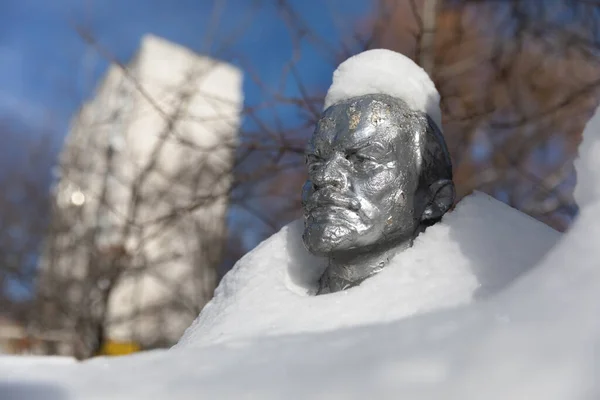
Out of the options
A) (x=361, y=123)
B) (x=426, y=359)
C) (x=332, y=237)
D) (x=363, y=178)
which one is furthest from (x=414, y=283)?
(x=426, y=359)

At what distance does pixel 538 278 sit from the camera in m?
1.20

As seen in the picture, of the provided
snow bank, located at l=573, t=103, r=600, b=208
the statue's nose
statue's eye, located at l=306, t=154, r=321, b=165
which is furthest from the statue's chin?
snow bank, located at l=573, t=103, r=600, b=208

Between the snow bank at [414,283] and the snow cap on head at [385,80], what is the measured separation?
494 mm

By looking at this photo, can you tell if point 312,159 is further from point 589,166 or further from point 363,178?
point 589,166

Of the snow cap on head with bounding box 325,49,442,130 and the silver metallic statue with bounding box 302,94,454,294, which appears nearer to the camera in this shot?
the silver metallic statue with bounding box 302,94,454,294

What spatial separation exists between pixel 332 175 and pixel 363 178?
0.11 meters

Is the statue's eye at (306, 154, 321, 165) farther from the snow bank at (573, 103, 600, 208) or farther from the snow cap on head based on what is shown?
the snow bank at (573, 103, 600, 208)

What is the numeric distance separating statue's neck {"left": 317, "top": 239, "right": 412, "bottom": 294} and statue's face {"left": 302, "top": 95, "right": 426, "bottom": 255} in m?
0.04

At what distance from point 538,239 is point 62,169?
203 inches

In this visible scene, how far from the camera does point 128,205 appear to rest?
6496 millimetres

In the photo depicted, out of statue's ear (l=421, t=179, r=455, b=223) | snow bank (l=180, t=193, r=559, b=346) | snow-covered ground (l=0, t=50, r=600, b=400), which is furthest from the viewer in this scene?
statue's ear (l=421, t=179, r=455, b=223)

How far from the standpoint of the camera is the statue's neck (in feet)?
7.55

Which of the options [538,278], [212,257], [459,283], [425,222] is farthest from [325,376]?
[212,257]

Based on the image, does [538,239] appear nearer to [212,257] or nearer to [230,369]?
[230,369]
